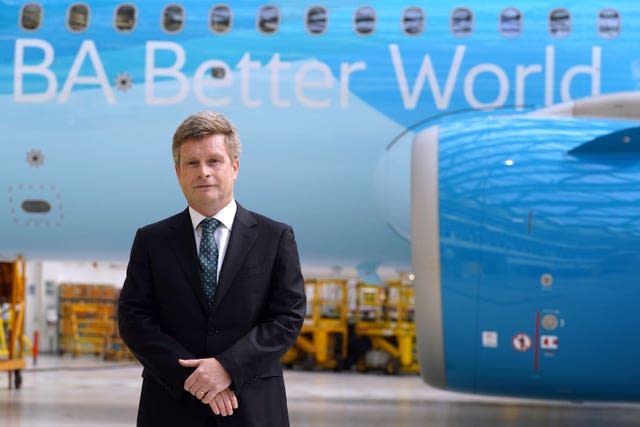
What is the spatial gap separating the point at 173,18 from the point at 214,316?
5.60 meters

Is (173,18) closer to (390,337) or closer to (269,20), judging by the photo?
(269,20)

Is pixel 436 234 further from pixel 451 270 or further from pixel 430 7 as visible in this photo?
pixel 430 7

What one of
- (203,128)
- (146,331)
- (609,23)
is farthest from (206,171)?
(609,23)

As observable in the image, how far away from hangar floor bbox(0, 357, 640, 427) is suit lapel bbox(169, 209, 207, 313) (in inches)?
234

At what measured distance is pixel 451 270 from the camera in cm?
662

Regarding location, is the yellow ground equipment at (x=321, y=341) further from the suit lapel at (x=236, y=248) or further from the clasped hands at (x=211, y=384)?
the clasped hands at (x=211, y=384)

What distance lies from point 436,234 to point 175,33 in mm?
2977

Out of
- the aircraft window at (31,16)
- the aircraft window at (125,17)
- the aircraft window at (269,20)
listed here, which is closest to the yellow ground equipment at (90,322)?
the aircraft window at (31,16)

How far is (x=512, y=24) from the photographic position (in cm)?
803

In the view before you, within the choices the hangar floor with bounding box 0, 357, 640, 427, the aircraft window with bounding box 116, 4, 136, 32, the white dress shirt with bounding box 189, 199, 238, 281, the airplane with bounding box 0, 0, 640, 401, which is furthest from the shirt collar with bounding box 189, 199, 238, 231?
the hangar floor with bounding box 0, 357, 640, 427

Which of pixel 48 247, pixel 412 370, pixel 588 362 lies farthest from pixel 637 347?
pixel 412 370

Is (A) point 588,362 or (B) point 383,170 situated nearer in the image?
(A) point 588,362

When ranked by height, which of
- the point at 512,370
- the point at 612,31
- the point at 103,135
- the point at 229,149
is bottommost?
the point at 512,370

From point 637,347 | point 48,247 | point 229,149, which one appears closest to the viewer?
point 229,149
